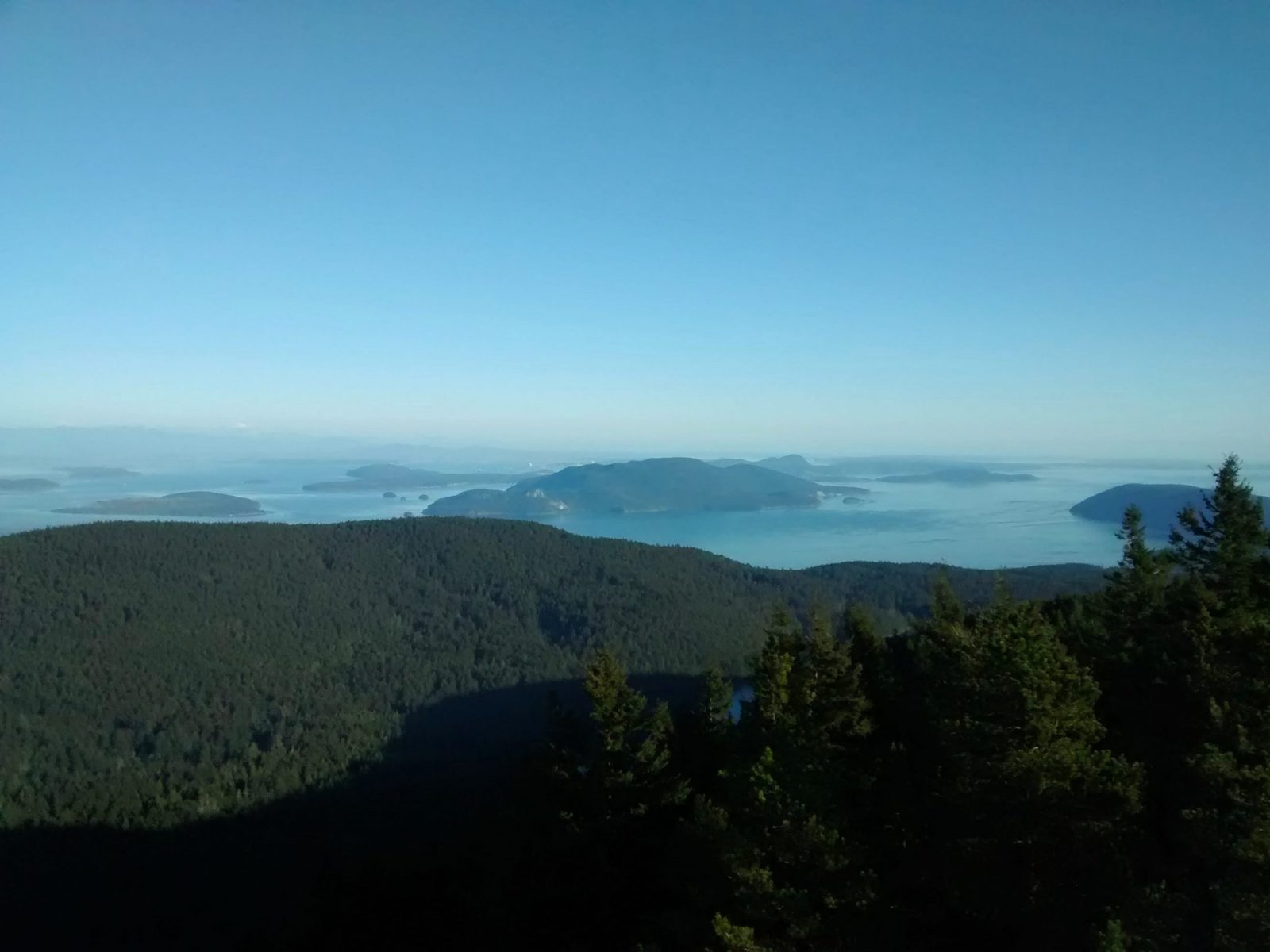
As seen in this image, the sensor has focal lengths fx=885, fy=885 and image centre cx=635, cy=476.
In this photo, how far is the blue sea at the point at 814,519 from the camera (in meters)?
66.4

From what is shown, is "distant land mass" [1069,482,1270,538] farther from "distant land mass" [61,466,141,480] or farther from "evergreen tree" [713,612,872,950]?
"distant land mass" [61,466,141,480]

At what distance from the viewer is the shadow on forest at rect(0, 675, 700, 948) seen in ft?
80.7

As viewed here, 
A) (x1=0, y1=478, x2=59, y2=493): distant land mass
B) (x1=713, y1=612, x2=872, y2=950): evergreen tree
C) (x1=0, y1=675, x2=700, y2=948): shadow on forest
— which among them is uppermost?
(x1=0, y1=478, x2=59, y2=493): distant land mass

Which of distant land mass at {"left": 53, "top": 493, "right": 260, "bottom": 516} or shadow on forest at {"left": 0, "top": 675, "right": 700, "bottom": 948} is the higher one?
distant land mass at {"left": 53, "top": 493, "right": 260, "bottom": 516}

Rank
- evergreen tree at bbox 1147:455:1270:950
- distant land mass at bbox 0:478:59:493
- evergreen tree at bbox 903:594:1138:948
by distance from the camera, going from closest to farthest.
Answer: evergreen tree at bbox 1147:455:1270:950, evergreen tree at bbox 903:594:1138:948, distant land mass at bbox 0:478:59:493

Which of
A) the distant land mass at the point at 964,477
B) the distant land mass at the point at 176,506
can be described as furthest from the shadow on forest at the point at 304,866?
the distant land mass at the point at 964,477

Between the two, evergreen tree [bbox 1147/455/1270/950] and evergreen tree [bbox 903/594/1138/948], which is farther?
evergreen tree [bbox 903/594/1138/948]

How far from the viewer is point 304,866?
4381 centimetres

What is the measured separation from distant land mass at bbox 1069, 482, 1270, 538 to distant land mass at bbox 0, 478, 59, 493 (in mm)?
99965

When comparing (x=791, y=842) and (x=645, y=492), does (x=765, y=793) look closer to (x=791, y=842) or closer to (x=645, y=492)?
(x=791, y=842)

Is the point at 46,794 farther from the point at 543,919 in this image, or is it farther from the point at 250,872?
the point at 543,919

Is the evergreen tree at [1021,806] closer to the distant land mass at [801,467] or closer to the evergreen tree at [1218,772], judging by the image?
the evergreen tree at [1218,772]

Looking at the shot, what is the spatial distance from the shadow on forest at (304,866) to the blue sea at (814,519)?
27519 mm

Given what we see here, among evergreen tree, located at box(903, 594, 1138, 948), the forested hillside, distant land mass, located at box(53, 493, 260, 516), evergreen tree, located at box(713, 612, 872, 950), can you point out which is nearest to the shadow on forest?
the forested hillside
